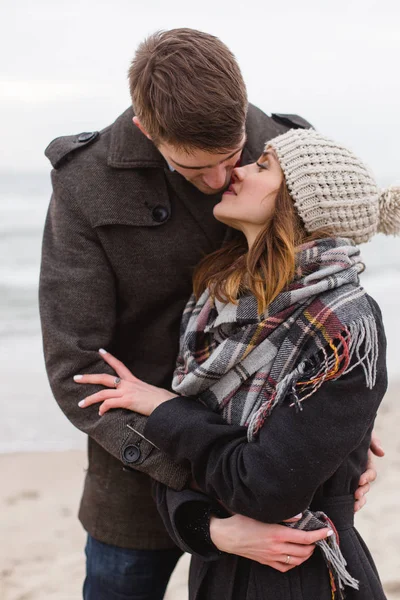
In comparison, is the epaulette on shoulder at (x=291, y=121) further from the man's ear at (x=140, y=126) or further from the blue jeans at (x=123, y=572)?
the blue jeans at (x=123, y=572)

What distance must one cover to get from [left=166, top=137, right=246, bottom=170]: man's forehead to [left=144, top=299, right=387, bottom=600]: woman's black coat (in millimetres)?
468

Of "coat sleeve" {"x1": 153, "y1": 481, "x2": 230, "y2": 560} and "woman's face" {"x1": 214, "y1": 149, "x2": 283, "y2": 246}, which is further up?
"woman's face" {"x1": 214, "y1": 149, "x2": 283, "y2": 246}

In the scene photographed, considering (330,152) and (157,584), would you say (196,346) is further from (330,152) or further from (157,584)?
(157,584)

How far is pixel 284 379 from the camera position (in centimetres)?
151

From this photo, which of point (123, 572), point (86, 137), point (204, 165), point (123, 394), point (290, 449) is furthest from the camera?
point (123, 572)

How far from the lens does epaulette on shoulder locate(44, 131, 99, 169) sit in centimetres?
189

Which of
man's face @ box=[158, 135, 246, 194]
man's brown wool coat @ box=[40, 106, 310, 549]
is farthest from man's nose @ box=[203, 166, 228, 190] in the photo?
man's brown wool coat @ box=[40, 106, 310, 549]

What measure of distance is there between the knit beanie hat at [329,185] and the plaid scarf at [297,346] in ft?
0.17

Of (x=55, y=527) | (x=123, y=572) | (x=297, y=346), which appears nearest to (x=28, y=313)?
(x=55, y=527)

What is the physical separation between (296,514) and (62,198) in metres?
0.94

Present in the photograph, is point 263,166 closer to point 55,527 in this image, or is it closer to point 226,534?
point 226,534

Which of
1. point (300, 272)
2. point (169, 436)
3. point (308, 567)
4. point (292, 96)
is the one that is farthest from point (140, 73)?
point (292, 96)

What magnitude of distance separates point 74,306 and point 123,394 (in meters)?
0.25

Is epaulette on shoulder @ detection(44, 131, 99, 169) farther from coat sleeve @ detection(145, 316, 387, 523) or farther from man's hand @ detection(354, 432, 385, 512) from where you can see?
man's hand @ detection(354, 432, 385, 512)
